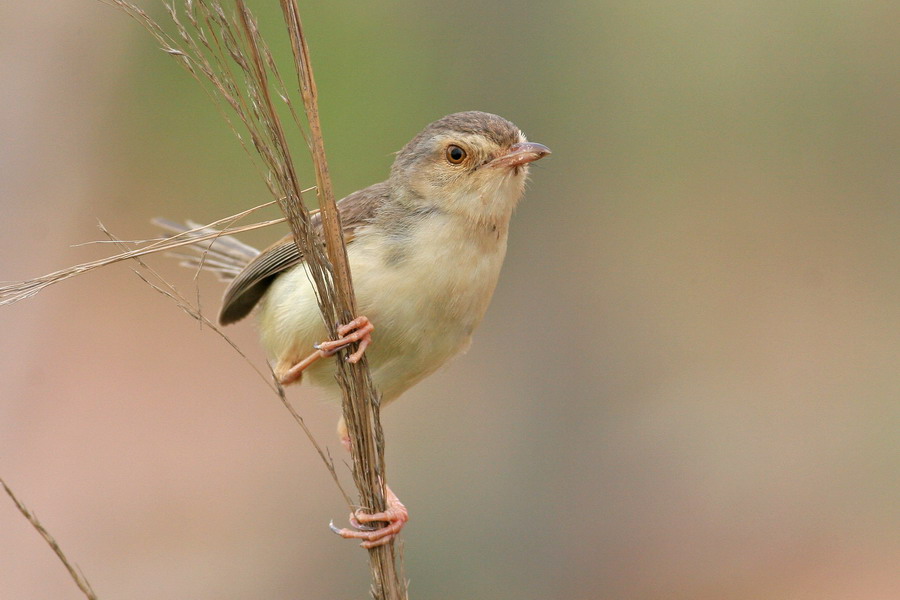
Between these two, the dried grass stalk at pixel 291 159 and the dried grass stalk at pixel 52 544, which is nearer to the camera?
the dried grass stalk at pixel 52 544

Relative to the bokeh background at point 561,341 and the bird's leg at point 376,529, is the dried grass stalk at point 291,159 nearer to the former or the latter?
the bird's leg at point 376,529

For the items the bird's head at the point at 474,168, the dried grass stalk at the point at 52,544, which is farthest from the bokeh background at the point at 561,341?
the dried grass stalk at the point at 52,544

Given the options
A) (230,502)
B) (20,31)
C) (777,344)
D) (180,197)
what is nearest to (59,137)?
(20,31)

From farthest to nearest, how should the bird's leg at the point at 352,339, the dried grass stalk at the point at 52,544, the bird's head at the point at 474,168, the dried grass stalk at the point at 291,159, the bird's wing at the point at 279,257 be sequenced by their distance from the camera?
the bird's wing at the point at 279,257, the bird's head at the point at 474,168, the bird's leg at the point at 352,339, the dried grass stalk at the point at 291,159, the dried grass stalk at the point at 52,544

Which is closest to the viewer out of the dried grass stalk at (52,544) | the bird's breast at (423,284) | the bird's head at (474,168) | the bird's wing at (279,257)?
the dried grass stalk at (52,544)

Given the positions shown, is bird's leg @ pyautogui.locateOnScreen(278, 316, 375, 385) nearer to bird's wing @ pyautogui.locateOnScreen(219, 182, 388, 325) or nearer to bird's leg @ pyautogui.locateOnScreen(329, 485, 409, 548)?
bird's leg @ pyautogui.locateOnScreen(329, 485, 409, 548)

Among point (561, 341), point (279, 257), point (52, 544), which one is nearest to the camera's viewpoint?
point (52, 544)

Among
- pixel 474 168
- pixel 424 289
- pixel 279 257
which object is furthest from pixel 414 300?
pixel 279 257

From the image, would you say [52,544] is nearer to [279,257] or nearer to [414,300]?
[414,300]
